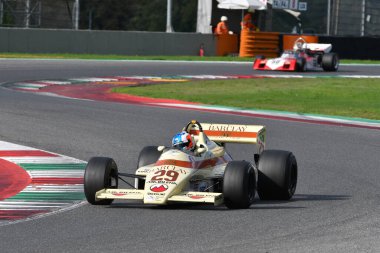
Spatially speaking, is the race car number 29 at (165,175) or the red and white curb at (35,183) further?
the red and white curb at (35,183)

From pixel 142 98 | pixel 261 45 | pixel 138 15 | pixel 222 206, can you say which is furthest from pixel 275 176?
pixel 138 15

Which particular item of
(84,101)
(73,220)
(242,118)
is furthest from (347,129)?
(73,220)

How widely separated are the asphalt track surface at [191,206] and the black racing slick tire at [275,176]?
19 cm

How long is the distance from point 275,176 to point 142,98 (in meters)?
13.6

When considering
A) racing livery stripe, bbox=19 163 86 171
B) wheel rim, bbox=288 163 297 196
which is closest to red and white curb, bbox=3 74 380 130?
racing livery stripe, bbox=19 163 86 171

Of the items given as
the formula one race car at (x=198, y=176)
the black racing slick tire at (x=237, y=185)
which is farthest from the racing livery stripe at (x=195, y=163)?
the black racing slick tire at (x=237, y=185)

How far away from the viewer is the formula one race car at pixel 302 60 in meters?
34.3

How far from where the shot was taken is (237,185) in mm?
9484

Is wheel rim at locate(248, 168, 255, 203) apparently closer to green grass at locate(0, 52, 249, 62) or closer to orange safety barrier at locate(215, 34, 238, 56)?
green grass at locate(0, 52, 249, 62)

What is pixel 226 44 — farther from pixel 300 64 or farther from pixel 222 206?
pixel 222 206

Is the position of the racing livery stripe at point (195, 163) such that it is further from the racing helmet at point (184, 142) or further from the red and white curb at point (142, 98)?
the red and white curb at point (142, 98)

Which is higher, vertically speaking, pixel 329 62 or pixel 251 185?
pixel 251 185

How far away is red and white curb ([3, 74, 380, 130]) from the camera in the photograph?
1978 centimetres

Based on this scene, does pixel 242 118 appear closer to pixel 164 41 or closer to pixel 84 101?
pixel 84 101
